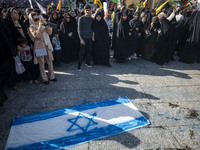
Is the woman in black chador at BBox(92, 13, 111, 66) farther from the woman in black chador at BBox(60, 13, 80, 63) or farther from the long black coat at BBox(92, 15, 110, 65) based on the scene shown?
the woman in black chador at BBox(60, 13, 80, 63)

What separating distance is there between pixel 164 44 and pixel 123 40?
5.38 feet

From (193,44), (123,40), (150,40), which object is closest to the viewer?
(123,40)

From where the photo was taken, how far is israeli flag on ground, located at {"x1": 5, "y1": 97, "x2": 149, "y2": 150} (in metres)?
2.27

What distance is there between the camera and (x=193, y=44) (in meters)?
6.05

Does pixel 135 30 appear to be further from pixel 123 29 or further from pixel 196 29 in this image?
pixel 196 29

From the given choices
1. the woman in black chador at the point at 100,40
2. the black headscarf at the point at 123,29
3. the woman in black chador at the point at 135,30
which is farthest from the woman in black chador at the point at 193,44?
the woman in black chador at the point at 100,40

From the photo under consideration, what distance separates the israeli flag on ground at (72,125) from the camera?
2.27 meters

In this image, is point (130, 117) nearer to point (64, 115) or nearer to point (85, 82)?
point (64, 115)

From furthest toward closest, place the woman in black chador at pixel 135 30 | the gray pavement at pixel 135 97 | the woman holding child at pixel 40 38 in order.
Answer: the woman in black chador at pixel 135 30 < the woman holding child at pixel 40 38 < the gray pavement at pixel 135 97

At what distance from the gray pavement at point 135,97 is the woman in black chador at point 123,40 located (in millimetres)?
479

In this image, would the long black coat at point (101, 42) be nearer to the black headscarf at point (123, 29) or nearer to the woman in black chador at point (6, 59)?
the black headscarf at point (123, 29)

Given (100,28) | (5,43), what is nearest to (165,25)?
(100,28)

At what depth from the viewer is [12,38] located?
3.52 m

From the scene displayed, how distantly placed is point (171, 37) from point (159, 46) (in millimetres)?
572
